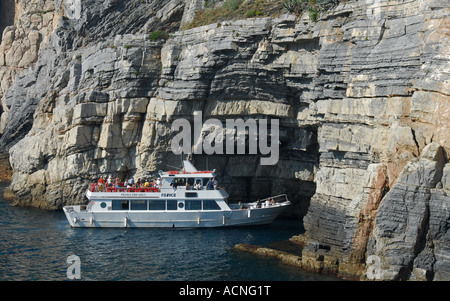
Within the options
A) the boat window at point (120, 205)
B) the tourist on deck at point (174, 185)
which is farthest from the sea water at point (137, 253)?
the tourist on deck at point (174, 185)

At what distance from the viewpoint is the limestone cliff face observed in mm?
29234

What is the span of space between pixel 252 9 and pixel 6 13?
187 feet

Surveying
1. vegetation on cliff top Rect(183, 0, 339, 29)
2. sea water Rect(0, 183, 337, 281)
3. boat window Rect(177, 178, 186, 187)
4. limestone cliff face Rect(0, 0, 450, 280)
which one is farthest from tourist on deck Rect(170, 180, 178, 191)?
vegetation on cliff top Rect(183, 0, 339, 29)

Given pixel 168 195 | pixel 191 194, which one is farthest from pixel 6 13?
pixel 191 194

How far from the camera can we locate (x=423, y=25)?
31531 millimetres

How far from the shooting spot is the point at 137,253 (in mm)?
36062

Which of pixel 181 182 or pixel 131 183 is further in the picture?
pixel 131 183

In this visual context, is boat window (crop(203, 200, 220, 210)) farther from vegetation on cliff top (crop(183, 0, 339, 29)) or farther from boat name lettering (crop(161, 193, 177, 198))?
vegetation on cliff top (crop(183, 0, 339, 29))

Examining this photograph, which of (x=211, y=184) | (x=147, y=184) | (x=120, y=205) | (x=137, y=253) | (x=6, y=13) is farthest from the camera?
(x=6, y=13)

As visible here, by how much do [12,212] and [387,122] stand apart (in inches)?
1313

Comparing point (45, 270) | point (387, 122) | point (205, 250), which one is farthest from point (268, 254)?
point (45, 270)

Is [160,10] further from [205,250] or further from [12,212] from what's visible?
[205,250]

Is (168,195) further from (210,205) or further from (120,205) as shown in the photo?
(120,205)

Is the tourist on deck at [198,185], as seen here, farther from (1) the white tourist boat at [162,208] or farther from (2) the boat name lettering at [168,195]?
(2) the boat name lettering at [168,195]
